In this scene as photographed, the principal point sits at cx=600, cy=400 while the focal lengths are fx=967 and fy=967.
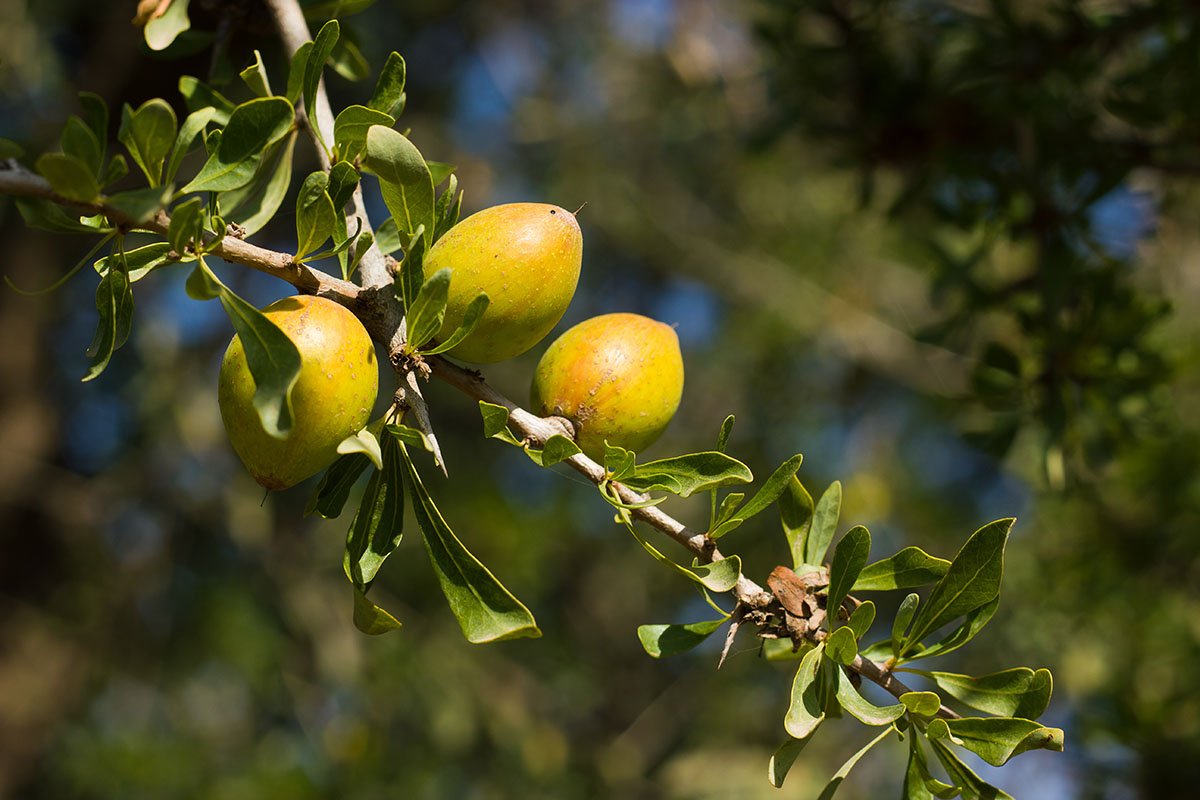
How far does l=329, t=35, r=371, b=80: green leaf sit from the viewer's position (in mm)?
1168

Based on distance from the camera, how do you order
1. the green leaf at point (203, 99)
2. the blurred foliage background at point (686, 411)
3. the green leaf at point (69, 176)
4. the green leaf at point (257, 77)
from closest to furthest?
1. the green leaf at point (69, 176)
2. the green leaf at point (257, 77)
3. the green leaf at point (203, 99)
4. the blurred foliage background at point (686, 411)

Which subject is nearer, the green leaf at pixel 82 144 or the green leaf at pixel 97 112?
the green leaf at pixel 82 144

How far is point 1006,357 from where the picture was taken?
1.59m

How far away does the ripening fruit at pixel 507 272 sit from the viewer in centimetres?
89

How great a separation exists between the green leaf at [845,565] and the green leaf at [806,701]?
35mm

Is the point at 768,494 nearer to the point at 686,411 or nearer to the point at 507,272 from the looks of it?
the point at 507,272

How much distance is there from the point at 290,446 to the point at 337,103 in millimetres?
2937

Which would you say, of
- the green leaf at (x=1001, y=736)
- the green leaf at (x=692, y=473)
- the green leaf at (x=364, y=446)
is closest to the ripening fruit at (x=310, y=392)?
the green leaf at (x=364, y=446)

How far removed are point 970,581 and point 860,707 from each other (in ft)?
0.52

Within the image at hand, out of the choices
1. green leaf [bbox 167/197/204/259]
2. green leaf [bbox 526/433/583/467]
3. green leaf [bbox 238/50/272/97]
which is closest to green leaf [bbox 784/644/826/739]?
green leaf [bbox 526/433/583/467]

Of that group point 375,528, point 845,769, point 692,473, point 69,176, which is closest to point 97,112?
point 69,176

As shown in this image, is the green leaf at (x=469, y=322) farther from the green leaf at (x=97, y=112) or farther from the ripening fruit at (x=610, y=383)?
the green leaf at (x=97, y=112)

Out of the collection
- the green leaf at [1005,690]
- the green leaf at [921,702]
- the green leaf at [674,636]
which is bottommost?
the green leaf at [1005,690]

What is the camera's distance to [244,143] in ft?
2.73
